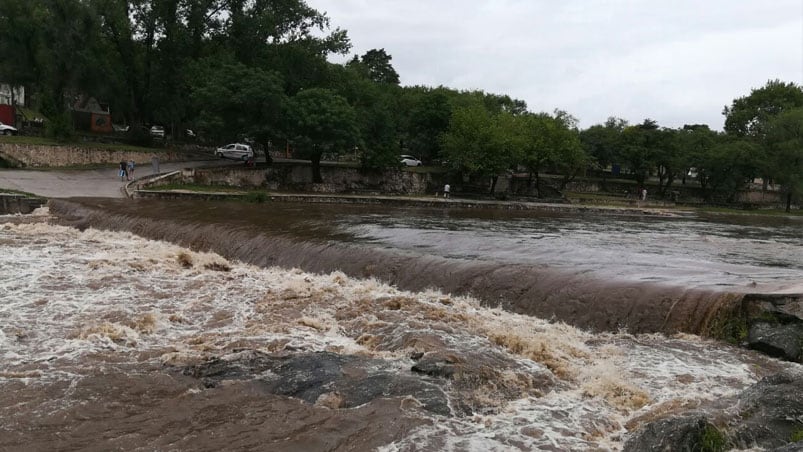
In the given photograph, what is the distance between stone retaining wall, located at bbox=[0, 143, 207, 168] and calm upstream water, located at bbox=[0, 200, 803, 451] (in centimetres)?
2499

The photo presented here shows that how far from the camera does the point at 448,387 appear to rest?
7828mm

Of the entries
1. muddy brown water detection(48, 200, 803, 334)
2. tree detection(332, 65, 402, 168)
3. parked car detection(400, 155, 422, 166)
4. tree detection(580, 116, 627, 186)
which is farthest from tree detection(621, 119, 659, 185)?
muddy brown water detection(48, 200, 803, 334)

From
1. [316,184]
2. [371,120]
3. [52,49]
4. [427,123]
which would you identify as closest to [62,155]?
[52,49]

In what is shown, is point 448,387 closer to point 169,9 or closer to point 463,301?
point 463,301

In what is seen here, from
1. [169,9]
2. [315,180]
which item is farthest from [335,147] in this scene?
[169,9]

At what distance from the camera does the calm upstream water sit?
21.8 feet

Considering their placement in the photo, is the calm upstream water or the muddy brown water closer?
the calm upstream water

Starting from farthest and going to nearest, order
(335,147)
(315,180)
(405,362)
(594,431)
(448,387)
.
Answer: (315,180), (335,147), (405,362), (448,387), (594,431)

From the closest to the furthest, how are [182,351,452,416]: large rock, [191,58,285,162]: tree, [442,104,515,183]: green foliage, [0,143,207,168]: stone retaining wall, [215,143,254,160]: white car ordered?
[182,351,452,416]: large rock, [0,143,207,168]: stone retaining wall, [191,58,285,162]: tree, [215,143,254,160]: white car, [442,104,515,183]: green foliage

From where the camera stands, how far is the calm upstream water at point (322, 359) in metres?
6.65

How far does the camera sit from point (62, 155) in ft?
129

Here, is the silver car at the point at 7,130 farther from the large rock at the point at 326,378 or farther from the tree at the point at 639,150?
the tree at the point at 639,150

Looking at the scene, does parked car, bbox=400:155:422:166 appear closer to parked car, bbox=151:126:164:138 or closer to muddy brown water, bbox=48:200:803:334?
parked car, bbox=151:126:164:138

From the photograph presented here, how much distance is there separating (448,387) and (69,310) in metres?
7.91
